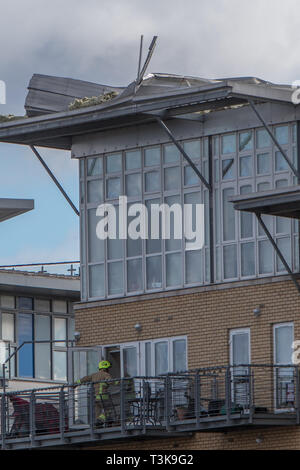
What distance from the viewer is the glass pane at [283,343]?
43.1 meters

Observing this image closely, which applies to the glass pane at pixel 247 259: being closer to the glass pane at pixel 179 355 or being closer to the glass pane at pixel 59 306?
the glass pane at pixel 179 355

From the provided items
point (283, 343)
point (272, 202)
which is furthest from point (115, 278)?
point (272, 202)

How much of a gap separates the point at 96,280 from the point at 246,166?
5325 mm

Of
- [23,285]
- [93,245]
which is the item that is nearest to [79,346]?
[93,245]

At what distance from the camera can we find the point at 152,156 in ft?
152

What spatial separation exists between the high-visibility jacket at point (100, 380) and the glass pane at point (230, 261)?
11.8 feet

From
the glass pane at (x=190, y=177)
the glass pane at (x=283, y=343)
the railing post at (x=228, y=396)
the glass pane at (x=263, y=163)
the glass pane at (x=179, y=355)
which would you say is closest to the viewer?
the railing post at (x=228, y=396)

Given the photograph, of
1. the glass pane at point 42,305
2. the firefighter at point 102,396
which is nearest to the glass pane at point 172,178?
the firefighter at point 102,396

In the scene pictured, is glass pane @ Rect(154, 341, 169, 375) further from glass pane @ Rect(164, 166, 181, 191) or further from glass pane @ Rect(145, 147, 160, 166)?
glass pane @ Rect(145, 147, 160, 166)

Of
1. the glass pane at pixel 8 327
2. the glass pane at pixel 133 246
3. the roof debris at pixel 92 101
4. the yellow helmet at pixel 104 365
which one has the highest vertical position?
the roof debris at pixel 92 101

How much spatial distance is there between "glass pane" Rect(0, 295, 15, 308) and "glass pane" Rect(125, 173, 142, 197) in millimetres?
16861

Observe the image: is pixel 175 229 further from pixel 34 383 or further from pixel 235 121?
pixel 34 383

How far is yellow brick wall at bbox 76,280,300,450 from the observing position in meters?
43.3

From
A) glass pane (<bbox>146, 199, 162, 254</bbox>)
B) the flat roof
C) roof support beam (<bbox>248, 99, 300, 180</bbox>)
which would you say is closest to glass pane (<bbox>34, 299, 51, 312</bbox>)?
the flat roof
